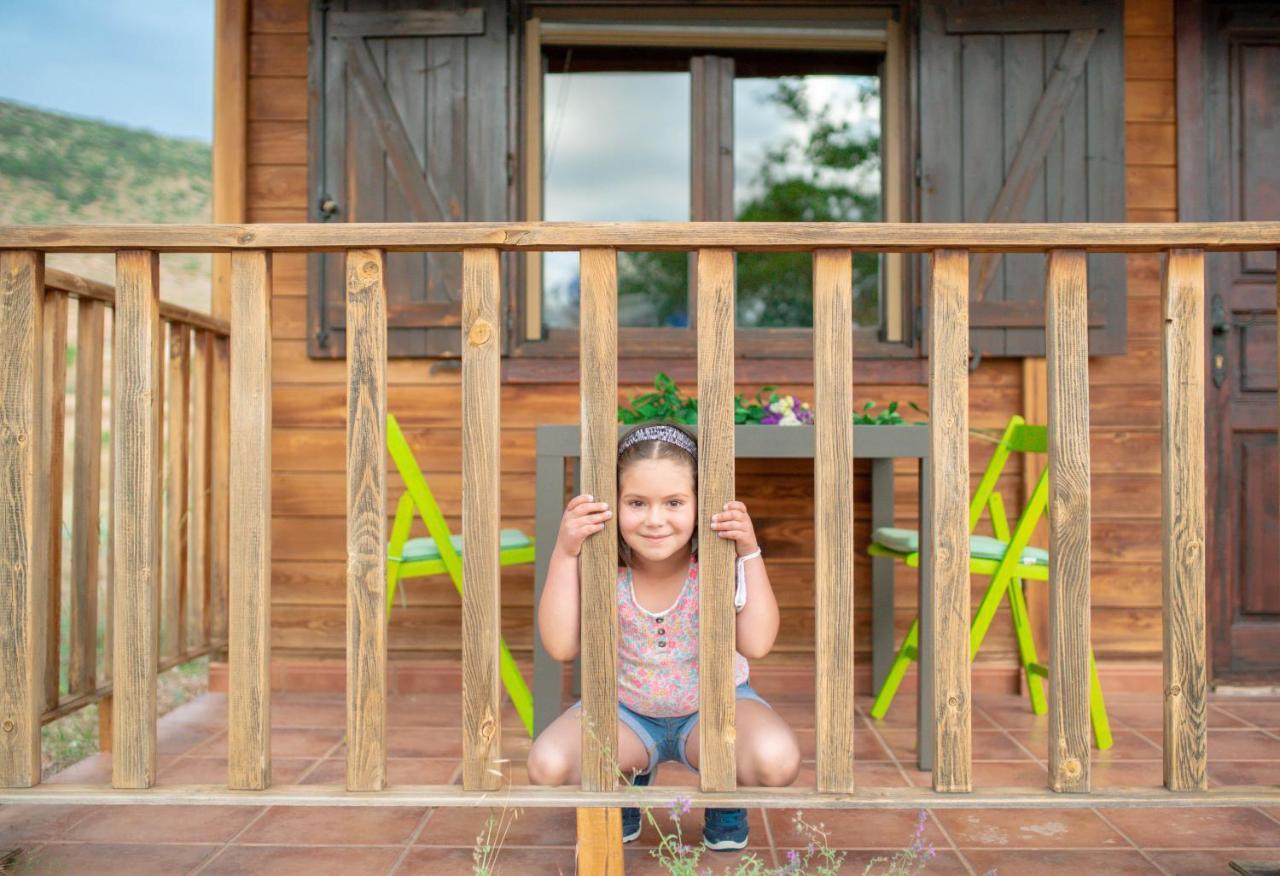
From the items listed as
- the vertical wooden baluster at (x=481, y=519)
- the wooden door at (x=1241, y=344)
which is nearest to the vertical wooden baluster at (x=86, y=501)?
the vertical wooden baluster at (x=481, y=519)

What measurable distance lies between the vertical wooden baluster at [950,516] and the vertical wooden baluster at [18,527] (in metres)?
1.56

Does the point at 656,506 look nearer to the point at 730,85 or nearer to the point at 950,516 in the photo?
the point at 950,516

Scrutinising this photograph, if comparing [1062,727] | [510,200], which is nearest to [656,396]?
[510,200]

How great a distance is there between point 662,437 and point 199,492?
198 centimetres

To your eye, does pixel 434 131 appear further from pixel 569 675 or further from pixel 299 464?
pixel 569 675

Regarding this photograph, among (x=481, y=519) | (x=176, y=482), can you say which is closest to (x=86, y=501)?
(x=176, y=482)

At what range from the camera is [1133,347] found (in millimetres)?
3674

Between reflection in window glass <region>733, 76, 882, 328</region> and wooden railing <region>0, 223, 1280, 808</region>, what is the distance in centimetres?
223

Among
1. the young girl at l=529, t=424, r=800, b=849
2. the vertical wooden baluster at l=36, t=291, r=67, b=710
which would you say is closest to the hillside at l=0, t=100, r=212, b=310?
the vertical wooden baluster at l=36, t=291, r=67, b=710

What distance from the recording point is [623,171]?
4.26m

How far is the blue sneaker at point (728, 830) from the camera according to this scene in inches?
78.4

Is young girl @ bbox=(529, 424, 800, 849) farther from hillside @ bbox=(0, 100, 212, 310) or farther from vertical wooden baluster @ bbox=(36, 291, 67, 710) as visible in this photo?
hillside @ bbox=(0, 100, 212, 310)

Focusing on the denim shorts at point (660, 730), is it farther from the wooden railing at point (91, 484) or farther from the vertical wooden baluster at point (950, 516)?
the wooden railing at point (91, 484)

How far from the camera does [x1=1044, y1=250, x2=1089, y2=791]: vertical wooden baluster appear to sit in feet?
5.66
